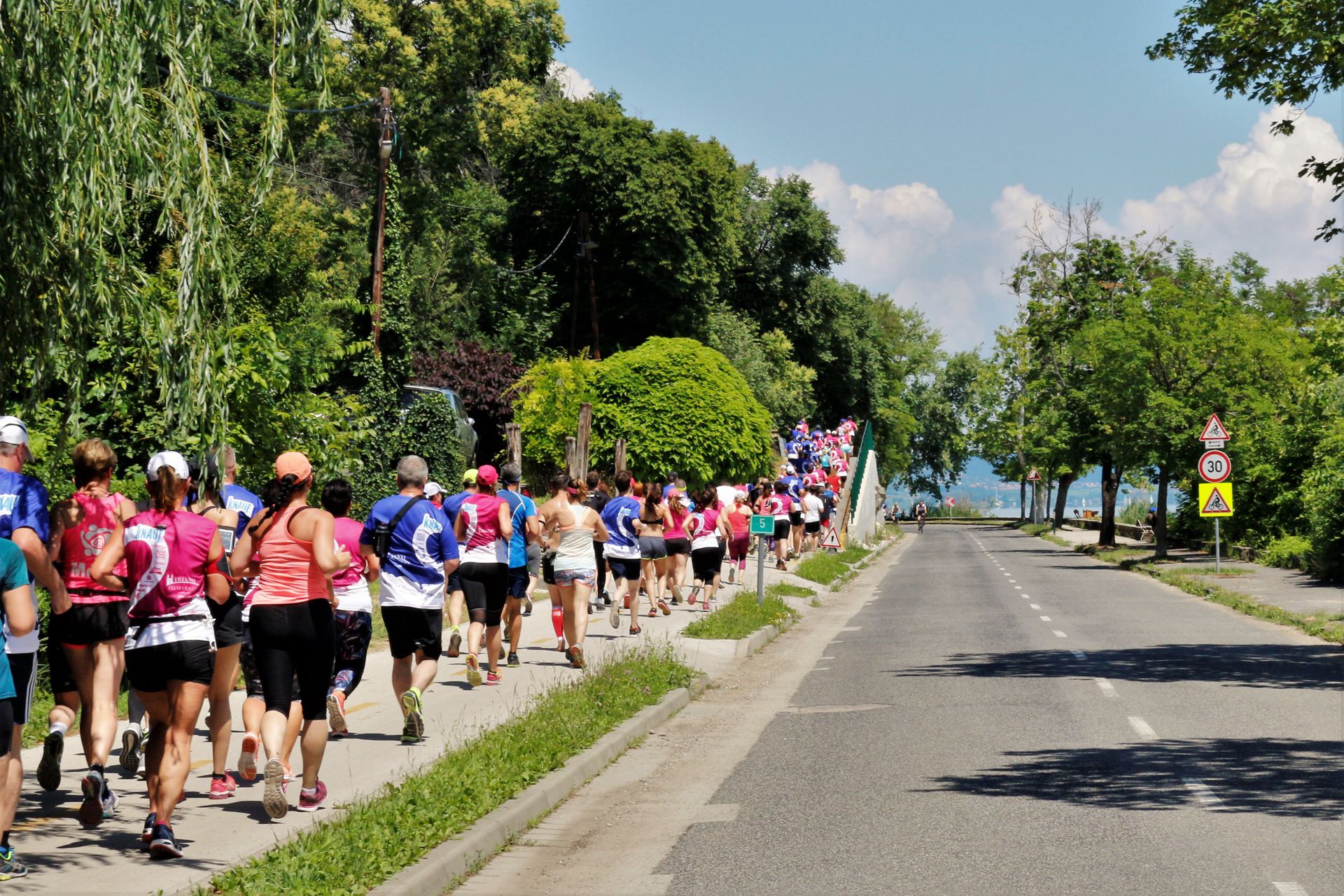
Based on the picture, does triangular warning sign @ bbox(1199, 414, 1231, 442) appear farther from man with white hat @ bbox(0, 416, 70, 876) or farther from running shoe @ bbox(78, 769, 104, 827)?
man with white hat @ bbox(0, 416, 70, 876)

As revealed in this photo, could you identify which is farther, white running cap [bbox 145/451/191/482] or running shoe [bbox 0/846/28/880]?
white running cap [bbox 145/451/191/482]

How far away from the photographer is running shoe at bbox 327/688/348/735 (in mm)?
10398

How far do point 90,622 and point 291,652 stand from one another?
1.09m

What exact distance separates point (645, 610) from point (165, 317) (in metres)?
16.0

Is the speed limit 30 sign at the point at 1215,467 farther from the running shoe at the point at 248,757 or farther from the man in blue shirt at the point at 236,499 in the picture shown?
the running shoe at the point at 248,757

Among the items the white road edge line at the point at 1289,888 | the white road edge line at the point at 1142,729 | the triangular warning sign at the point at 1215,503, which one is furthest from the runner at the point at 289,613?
the triangular warning sign at the point at 1215,503

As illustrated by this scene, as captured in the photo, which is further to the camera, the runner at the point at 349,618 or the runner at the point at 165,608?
the runner at the point at 349,618

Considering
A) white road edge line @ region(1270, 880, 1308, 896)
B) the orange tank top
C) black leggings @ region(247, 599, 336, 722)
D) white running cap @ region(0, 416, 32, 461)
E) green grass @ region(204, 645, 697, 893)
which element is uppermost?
white running cap @ region(0, 416, 32, 461)

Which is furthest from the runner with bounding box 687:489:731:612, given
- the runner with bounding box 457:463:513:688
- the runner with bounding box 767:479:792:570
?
the runner with bounding box 457:463:513:688

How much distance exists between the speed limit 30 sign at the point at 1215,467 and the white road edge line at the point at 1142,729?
20105 millimetres

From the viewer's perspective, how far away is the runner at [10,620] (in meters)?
6.33

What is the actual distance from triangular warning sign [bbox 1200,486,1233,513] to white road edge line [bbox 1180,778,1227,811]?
75.7 ft

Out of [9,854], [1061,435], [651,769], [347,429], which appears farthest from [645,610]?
[1061,435]

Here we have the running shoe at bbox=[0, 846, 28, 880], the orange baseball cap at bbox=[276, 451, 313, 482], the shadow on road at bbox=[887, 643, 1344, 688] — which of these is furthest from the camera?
the shadow on road at bbox=[887, 643, 1344, 688]
